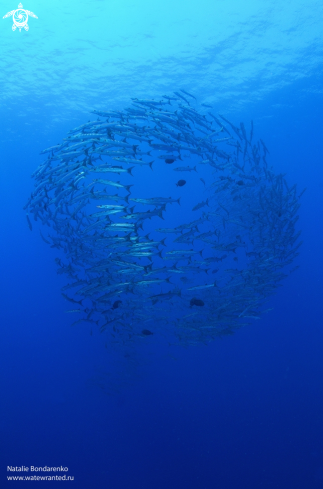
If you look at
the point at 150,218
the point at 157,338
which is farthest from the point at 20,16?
the point at 157,338

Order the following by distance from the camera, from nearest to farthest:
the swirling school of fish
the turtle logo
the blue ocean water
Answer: the swirling school of fish, the blue ocean water, the turtle logo

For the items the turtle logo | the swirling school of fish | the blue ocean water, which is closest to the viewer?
the swirling school of fish

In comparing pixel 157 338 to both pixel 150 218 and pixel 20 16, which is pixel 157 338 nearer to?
pixel 150 218

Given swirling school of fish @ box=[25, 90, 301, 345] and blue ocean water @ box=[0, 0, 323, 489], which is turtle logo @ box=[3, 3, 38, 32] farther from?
swirling school of fish @ box=[25, 90, 301, 345]

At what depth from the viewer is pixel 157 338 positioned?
13.7 m

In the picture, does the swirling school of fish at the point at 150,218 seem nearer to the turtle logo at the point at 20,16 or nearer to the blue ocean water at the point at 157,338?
the blue ocean water at the point at 157,338

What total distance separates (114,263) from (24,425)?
1186cm

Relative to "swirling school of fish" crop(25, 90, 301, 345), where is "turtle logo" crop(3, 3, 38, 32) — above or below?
above

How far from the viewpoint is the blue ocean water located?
1149cm

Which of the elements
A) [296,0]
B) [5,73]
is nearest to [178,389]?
[5,73]

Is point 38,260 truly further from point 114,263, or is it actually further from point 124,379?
point 114,263

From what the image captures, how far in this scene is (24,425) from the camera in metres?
12.7

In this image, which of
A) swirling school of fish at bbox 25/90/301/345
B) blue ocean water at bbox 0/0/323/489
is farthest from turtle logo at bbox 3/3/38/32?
swirling school of fish at bbox 25/90/301/345

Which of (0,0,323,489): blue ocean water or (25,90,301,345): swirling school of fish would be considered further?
(0,0,323,489): blue ocean water
